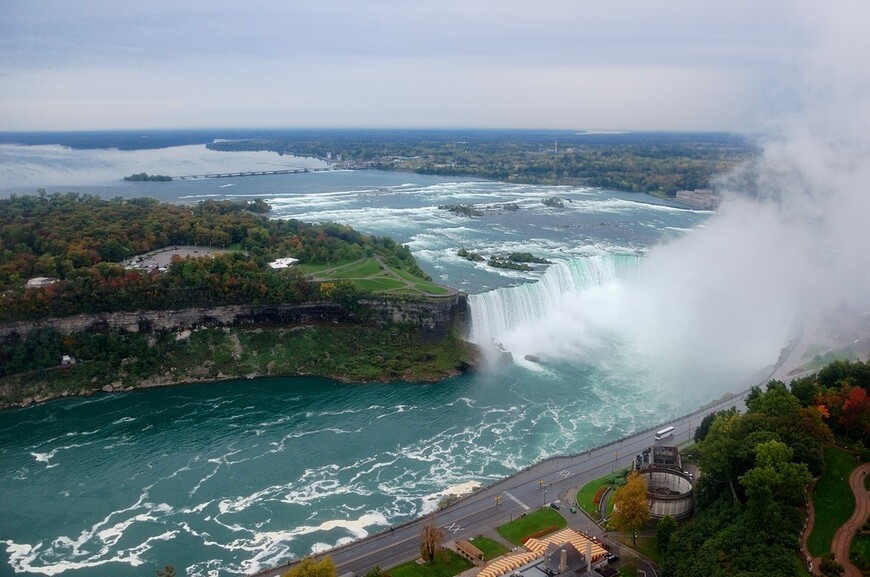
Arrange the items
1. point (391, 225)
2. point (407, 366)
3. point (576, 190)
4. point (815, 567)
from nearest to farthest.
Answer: point (815, 567), point (407, 366), point (391, 225), point (576, 190)

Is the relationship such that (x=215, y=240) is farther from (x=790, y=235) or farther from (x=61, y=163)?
(x=61, y=163)

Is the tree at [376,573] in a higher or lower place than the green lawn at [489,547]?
higher

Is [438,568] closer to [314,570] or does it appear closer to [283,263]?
[314,570]

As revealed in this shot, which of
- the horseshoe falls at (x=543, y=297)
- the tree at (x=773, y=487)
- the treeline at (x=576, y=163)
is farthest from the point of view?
the treeline at (x=576, y=163)

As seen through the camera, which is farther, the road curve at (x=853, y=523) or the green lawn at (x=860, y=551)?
the road curve at (x=853, y=523)

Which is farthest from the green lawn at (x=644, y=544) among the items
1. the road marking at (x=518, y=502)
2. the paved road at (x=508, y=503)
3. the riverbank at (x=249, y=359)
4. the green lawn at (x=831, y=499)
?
the riverbank at (x=249, y=359)

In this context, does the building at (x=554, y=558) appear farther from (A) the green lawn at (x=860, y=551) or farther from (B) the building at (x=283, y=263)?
(B) the building at (x=283, y=263)

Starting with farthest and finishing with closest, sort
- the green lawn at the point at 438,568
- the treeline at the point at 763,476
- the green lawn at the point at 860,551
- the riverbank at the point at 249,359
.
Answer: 1. the riverbank at the point at 249,359
2. the green lawn at the point at 438,568
3. the treeline at the point at 763,476
4. the green lawn at the point at 860,551

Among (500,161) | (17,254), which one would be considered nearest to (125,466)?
(17,254)
